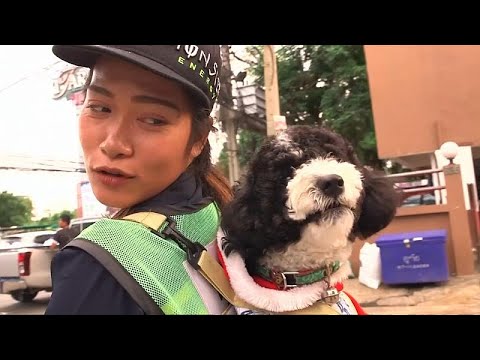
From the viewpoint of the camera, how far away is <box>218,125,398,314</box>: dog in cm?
110

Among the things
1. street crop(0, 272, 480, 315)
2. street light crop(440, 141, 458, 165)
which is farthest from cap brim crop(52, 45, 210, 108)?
street light crop(440, 141, 458, 165)

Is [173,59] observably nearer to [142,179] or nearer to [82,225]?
[142,179]

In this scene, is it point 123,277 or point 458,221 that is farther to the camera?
point 458,221

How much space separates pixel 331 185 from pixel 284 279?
→ 9.5 inches

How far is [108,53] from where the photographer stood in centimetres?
99

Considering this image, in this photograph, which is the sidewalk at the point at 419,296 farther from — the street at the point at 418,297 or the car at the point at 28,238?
the car at the point at 28,238

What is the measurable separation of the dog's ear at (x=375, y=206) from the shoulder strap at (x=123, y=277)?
23.9 inches

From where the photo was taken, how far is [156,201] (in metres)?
1.10

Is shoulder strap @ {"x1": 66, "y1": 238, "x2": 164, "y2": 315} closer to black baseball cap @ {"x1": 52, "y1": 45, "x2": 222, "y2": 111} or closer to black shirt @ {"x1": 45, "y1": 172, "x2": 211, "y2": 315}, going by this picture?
black shirt @ {"x1": 45, "y1": 172, "x2": 211, "y2": 315}

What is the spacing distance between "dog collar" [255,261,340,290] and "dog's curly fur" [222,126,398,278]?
0.02 metres

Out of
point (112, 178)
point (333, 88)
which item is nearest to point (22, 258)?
point (112, 178)

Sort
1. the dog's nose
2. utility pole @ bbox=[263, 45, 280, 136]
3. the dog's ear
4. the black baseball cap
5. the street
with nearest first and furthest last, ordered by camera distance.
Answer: the black baseball cap → the dog's nose → the dog's ear → the street → utility pole @ bbox=[263, 45, 280, 136]

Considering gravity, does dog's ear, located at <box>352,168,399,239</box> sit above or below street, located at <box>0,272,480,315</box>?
above

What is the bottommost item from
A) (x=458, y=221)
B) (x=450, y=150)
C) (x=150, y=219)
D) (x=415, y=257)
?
(x=415, y=257)
